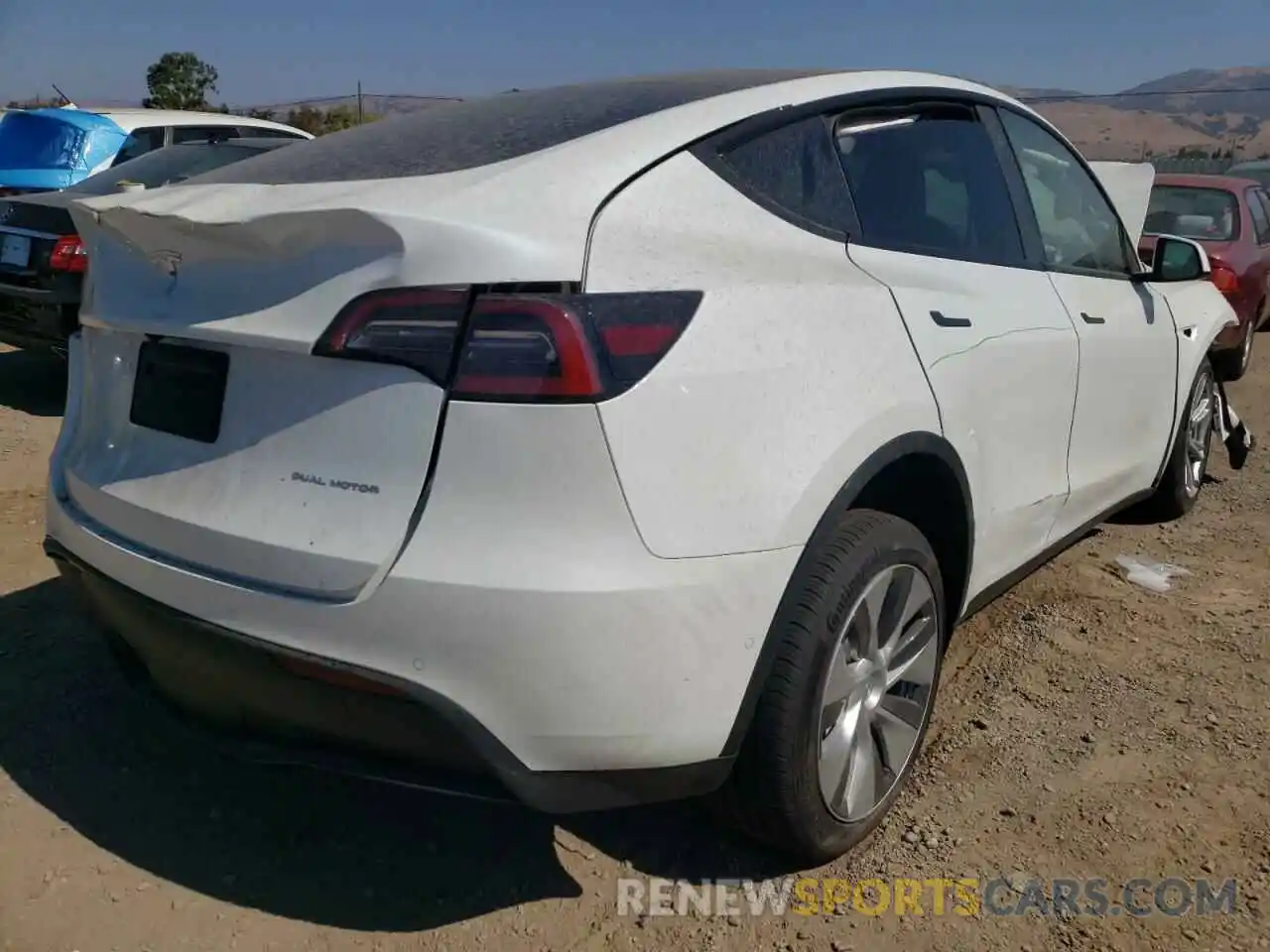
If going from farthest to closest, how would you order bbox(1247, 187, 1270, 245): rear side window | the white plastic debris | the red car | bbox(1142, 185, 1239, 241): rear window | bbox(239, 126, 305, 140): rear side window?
bbox(239, 126, 305, 140): rear side window
bbox(1247, 187, 1270, 245): rear side window
bbox(1142, 185, 1239, 241): rear window
the red car
the white plastic debris

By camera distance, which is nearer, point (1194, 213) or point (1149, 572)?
point (1149, 572)

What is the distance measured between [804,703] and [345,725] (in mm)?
845

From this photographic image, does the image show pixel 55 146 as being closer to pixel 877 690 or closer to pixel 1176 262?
pixel 1176 262

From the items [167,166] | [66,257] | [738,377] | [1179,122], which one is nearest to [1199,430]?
[738,377]

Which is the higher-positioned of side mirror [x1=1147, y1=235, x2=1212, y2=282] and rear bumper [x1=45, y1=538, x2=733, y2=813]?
side mirror [x1=1147, y1=235, x2=1212, y2=282]

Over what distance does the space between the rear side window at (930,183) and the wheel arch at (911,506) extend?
49 centimetres

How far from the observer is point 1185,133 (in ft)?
265

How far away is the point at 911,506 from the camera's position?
2.55 m

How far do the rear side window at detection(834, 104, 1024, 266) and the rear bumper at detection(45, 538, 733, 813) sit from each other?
4.29 ft

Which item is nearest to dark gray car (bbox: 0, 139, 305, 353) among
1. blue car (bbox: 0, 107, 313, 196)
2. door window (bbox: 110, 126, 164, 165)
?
blue car (bbox: 0, 107, 313, 196)

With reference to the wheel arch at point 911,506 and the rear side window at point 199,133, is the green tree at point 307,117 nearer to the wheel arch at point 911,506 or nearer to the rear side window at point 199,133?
the rear side window at point 199,133

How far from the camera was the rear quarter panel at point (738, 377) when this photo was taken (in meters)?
1.79

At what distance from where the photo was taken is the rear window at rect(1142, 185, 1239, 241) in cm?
825

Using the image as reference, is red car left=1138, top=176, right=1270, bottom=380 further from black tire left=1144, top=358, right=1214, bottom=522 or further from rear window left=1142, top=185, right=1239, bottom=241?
black tire left=1144, top=358, right=1214, bottom=522
